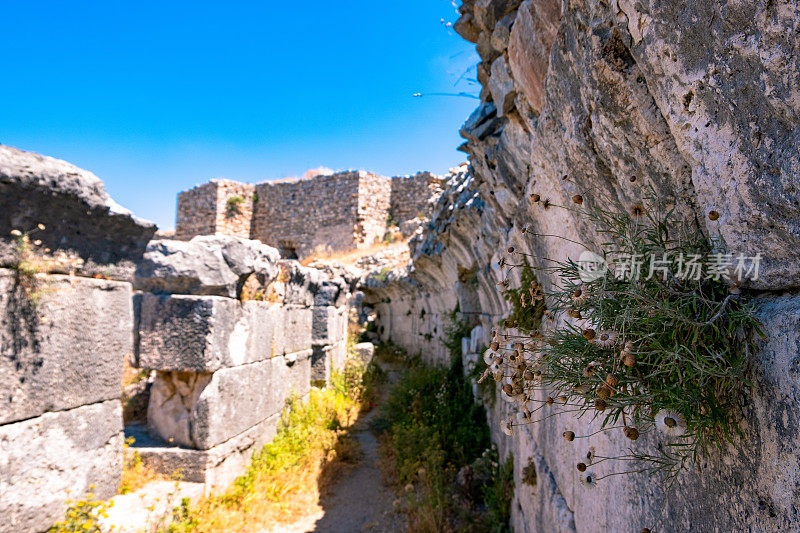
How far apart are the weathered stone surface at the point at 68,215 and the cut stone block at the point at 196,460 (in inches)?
71.9

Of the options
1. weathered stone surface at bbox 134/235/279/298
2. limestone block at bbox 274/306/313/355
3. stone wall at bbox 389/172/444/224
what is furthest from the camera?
stone wall at bbox 389/172/444/224

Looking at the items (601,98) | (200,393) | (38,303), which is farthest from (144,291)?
(601,98)

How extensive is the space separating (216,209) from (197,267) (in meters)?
21.4

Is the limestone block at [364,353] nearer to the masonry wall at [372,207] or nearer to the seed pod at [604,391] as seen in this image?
the seed pod at [604,391]

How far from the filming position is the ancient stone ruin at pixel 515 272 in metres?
0.83

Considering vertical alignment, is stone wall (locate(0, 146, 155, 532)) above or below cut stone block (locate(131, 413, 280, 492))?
above

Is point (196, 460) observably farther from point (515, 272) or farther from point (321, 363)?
point (321, 363)

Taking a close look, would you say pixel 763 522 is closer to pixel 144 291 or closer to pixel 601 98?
pixel 601 98

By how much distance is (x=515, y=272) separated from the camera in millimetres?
3143

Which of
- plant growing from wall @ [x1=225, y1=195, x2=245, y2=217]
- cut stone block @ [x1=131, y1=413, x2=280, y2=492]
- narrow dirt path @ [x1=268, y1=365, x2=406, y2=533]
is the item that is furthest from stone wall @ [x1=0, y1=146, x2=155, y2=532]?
plant growing from wall @ [x1=225, y1=195, x2=245, y2=217]

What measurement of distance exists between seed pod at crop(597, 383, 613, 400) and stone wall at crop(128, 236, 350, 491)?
4196 millimetres

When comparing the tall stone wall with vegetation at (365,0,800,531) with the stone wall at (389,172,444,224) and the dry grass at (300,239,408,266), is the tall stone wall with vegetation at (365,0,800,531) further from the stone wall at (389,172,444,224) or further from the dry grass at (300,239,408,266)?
the stone wall at (389,172,444,224)

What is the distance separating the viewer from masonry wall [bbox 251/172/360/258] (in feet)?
74.8

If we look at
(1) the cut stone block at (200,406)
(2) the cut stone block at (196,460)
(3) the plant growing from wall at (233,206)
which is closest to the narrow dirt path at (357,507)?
(2) the cut stone block at (196,460)
